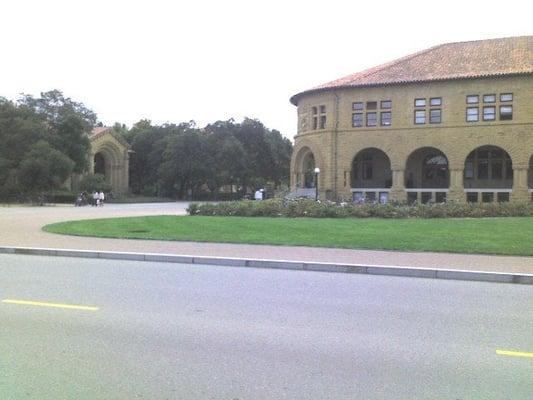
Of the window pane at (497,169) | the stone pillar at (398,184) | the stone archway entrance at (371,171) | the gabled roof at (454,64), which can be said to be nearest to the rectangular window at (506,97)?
the gabled roof at (454,64)

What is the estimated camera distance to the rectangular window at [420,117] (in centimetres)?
4553

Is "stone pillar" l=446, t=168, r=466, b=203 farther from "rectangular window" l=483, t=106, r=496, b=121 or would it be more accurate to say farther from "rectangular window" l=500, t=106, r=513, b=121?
"rectangular window" l=500, t=106, r=513, b=121

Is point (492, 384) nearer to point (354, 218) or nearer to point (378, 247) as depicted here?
point (378, 247)

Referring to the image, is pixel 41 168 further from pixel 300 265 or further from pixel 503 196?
pixel 300 265

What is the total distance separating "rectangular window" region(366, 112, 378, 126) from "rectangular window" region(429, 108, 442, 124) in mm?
4368

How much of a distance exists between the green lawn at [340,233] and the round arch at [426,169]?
88.3ft

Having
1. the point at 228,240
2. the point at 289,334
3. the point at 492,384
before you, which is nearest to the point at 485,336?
the point at 492,384

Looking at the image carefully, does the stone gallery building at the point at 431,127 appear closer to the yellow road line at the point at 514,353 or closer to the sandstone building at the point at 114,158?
the sandstone building at the point at 114,158

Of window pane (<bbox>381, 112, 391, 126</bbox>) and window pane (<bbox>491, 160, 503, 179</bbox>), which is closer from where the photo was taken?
window pane (<bbox>491, 160, 503, 179</bbox>)

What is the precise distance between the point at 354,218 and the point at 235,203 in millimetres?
6079

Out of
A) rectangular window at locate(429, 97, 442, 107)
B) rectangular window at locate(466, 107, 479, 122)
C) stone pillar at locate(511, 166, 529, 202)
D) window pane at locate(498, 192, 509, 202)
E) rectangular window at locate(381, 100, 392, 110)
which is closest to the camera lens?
stone pillar at locate(511, 166, 529, 202)

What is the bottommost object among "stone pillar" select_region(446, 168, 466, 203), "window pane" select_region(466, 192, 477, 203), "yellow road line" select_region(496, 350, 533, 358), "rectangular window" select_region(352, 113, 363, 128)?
"yellow road line" select_region(496, 350, 533, 358)

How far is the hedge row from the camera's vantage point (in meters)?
25.0

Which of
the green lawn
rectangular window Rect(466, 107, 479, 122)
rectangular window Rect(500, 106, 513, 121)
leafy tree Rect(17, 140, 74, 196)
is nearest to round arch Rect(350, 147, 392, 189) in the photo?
rectangular window Rect(466, 107, 479, 122)
